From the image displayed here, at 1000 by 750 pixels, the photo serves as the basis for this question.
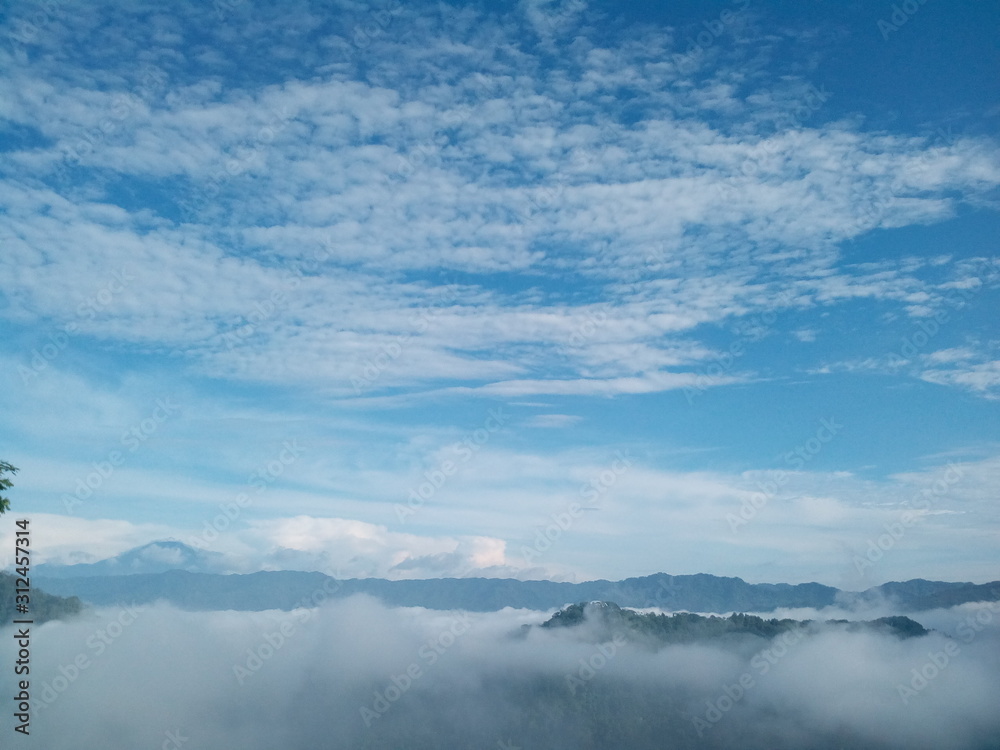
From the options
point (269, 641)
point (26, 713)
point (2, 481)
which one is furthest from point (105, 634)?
point (2, 481)

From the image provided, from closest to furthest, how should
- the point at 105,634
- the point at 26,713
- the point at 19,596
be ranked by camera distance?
the point at 19,596, the point at 26,713, the point at 105,634

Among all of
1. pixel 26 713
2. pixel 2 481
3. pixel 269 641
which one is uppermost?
pixel 2 481

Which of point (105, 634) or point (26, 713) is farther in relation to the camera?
point (105, 634)

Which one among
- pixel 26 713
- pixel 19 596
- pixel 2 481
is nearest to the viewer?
pixel 2 481

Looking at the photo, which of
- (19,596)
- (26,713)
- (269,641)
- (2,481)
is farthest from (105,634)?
(2,481)

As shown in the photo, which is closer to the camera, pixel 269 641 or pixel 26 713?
pixel 26 713

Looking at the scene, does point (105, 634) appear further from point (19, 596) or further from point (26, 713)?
point (19, 596)

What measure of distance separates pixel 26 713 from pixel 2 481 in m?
50.0

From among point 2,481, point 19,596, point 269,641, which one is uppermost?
point 2,481

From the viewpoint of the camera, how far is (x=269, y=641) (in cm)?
16600

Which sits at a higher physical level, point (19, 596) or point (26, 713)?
point (19, 596)

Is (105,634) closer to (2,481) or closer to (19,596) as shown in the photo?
(19,596)

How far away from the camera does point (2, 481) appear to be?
29.6 metres

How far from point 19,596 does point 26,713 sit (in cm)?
1731
